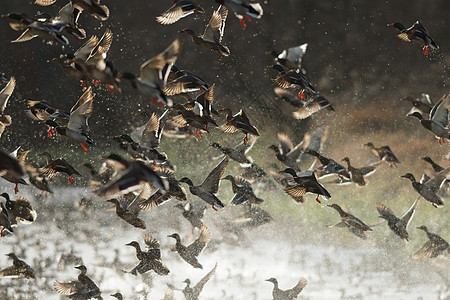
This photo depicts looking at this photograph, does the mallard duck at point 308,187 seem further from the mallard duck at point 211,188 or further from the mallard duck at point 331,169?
the mallard duck at point 331,169

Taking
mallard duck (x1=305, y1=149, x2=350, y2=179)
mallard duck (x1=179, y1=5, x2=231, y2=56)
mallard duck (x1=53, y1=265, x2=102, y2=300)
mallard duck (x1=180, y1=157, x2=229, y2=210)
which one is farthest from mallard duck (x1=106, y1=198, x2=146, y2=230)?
mallard duck (x1=305, y1=149, x2=350, y2=179)

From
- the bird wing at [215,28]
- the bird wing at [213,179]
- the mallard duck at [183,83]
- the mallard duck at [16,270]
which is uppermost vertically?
the bird wing at [215,28]

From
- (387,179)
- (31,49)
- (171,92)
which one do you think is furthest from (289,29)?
(171,92)

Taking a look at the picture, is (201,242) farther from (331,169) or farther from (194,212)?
(331,169)

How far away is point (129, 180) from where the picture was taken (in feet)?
11.9

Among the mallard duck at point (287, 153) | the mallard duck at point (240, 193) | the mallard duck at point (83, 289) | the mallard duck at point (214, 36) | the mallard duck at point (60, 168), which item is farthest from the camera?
the mallard duck at point (287, 153)

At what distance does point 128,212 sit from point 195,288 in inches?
117

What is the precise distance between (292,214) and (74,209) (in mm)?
3790

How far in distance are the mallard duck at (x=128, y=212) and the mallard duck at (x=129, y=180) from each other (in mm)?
1396

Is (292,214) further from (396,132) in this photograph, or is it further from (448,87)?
(448,87)

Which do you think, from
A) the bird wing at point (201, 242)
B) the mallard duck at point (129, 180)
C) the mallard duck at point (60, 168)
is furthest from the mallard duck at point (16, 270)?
the mallard duck at point (129, 180)

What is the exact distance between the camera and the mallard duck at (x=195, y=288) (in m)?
7.52

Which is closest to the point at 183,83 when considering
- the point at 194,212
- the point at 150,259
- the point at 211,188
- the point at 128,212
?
the point at 211,188

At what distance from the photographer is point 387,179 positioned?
9969 mm
